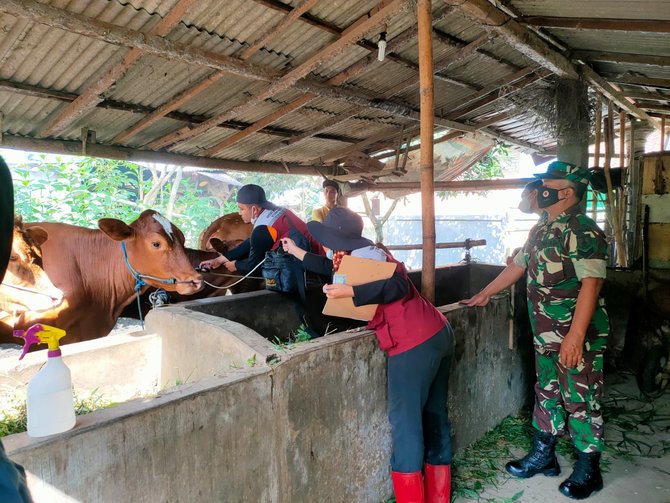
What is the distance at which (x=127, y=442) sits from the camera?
181cm

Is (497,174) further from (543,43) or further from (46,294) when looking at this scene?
(46,294)

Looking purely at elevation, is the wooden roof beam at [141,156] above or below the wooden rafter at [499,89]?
below

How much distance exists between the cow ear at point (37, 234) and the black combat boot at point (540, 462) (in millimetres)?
4590

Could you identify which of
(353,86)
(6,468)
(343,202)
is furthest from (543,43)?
(6,468)

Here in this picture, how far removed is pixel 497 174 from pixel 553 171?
1474 centimetres

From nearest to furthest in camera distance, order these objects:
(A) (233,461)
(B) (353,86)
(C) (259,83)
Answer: (A) (233,461)
(C) (259,83)
(B) (353,86)

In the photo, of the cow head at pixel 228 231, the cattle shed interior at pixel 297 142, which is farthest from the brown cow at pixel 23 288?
the cow head at pixel 228 231

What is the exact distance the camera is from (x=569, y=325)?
10.7 feet

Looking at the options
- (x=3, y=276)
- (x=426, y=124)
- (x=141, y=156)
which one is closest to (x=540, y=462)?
(x=426, y=124)

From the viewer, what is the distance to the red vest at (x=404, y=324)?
2689 millimetres

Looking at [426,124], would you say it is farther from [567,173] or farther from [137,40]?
[137,40]

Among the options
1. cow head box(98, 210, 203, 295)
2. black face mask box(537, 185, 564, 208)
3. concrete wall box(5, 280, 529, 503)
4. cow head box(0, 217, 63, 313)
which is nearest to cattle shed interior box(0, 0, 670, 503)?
concrete wall box(5, 280, 529, 503)

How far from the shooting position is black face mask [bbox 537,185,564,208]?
336 cm

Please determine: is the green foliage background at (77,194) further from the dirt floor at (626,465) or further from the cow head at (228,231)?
the dirt floor at (626,465)
